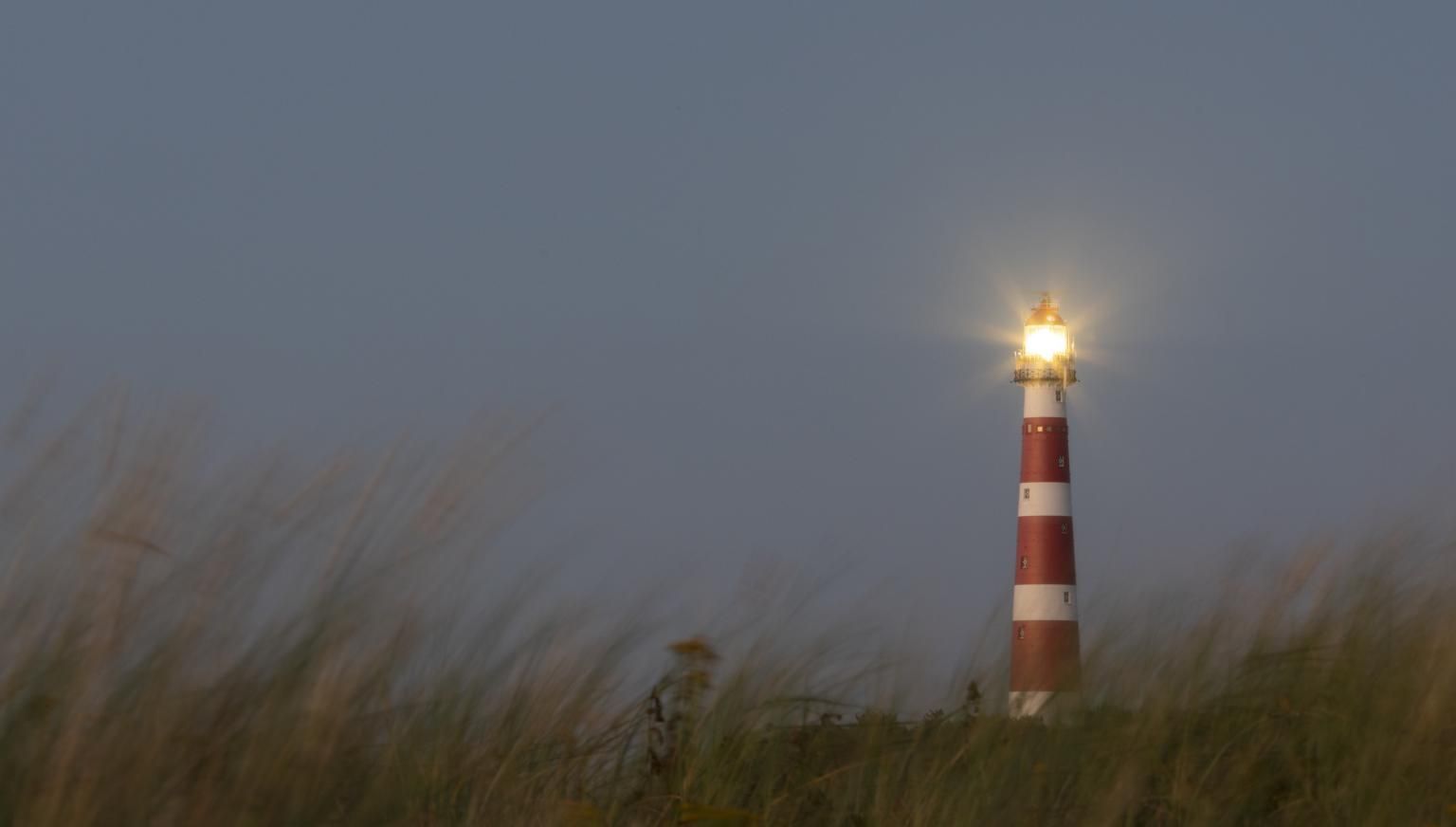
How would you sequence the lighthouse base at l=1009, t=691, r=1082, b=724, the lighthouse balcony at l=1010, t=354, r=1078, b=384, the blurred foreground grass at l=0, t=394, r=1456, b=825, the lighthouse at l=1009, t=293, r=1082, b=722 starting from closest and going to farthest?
the blurred foreground grass at l=0, t=394, r=1456, b=825 → the lighthouse base at l=1009, t=691, r=1082, b=724 → the lighthouse at l=1009, t=293, r=1082, b=722 → the lighthouse balcony at l=1010, t=354, r=1078, b=384

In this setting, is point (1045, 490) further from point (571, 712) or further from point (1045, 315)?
point (571, 712)

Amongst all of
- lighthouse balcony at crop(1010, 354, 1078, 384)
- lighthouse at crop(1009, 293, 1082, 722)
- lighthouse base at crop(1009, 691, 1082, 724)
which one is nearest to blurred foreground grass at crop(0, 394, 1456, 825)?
lighthouse base at crop(1009, 691, 1082, 724)

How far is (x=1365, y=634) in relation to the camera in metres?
4.72

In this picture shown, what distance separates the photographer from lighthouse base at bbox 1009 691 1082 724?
14.1 feet

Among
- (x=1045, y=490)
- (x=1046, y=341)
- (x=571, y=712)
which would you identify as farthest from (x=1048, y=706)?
(x=1046, y=341)

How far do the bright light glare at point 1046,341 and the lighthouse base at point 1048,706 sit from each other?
75.6ft

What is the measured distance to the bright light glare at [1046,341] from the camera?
27297 mm

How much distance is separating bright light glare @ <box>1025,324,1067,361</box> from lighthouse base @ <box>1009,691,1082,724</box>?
23.0m

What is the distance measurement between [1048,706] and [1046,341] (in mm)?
23289

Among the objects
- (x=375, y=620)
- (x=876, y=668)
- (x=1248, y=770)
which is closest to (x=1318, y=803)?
(x=1248, y=770)

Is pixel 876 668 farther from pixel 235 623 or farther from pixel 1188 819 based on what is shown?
pixel 235 623

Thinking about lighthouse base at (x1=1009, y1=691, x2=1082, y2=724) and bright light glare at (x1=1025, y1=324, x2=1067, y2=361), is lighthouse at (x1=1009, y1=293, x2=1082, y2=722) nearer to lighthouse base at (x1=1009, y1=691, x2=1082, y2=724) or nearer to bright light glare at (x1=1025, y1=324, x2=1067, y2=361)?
bright light glare at (x1=1025, y1=324, x2=1067, y2=361)

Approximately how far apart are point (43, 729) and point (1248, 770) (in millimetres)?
2513

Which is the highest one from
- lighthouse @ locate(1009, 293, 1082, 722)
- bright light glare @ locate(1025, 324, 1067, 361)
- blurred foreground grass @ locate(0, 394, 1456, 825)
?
bright light glare @ locate(1025, 324, 1067, 361)
